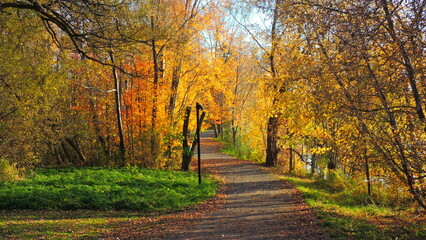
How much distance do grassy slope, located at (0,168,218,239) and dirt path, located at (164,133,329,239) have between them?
1.28 meters

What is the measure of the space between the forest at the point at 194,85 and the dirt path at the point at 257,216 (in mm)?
1740

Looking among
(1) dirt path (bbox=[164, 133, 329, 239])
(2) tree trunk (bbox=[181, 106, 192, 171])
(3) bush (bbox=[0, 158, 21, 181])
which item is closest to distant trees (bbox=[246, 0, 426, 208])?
(1) dirt path (bbox=[164, 133, 329, 239])

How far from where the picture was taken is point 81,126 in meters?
14.3

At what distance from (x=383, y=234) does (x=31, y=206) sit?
8636 mm

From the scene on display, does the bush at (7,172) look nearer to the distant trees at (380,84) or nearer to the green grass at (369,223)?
the green grass at (369,223)

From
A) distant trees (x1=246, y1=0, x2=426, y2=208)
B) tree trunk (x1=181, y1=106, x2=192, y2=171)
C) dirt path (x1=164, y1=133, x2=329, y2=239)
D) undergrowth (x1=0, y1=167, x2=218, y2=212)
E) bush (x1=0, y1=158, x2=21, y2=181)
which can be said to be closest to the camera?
distant trees (x1=246, y1=0, x2=426, y2=208)

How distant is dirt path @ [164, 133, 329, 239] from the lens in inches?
253

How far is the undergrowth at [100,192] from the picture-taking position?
8523mm

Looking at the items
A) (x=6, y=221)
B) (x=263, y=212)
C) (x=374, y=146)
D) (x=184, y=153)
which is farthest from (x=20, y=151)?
(x=374, y=146)

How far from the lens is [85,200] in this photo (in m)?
8.80

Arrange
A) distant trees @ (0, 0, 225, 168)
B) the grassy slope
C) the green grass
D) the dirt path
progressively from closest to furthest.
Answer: the green grass
the dirt path
the grassy slope
distant trees @ (0, 0, 225, 168)

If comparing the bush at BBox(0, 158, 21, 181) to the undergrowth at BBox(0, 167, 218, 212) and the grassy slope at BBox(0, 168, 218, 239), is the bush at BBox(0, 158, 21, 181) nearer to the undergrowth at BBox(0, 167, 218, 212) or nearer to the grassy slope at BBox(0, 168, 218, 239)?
the undergrowth at BBox(0, 167, 218, 212)

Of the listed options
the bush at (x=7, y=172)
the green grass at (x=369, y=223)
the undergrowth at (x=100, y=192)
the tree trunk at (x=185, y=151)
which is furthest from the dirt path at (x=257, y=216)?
the bush at (x=7, y=172)

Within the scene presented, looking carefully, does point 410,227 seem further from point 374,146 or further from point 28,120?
point 28,120
